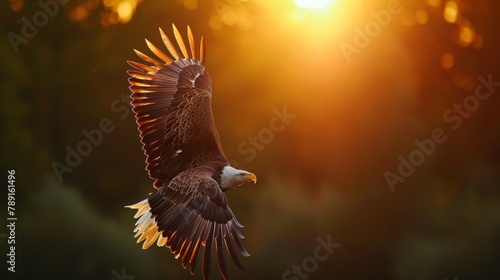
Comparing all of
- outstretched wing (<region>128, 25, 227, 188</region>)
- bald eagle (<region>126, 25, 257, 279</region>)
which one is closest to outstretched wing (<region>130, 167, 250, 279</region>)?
bald eagle (<region>126, 25, 257, 279</region>)

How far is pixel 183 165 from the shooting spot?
17.4ft

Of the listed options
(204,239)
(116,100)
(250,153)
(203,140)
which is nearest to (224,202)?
(204,239)

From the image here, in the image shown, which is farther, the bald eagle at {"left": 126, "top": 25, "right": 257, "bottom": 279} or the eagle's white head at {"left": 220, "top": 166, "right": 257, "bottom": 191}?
the eagle's white head at {"left": 220, "top": 166, "right": 257, "bottom": 191}

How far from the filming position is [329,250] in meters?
8.68

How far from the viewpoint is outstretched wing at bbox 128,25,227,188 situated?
5352 mm

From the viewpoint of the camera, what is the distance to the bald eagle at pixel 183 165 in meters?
4.73

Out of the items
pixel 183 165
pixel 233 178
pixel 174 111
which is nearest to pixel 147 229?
pixel 183 165

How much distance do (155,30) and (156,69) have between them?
3.06 meters

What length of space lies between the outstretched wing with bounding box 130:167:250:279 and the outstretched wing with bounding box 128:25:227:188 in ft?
1.38

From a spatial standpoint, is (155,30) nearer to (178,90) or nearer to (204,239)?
(178,90)

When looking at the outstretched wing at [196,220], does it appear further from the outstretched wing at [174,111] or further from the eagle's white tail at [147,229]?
the outstretched wing at [174,111]

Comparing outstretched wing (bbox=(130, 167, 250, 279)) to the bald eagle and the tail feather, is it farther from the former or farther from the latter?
the tail feather

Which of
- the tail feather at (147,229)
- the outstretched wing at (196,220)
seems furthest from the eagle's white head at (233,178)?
the tail feather at (147,229)

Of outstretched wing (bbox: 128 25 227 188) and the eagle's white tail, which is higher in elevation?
outstretched wing (bbox: 128 25 227 188)
